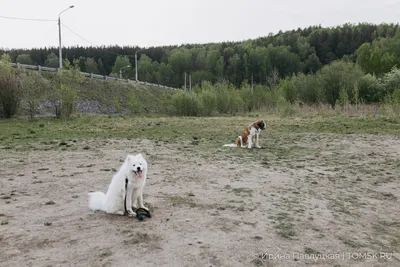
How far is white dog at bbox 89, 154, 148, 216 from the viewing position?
4.82 m

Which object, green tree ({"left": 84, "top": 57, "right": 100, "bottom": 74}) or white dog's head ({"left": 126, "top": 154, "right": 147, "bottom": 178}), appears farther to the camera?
green tree ({"left": 84, "top": 57, "right": 100, "bottom": 74})

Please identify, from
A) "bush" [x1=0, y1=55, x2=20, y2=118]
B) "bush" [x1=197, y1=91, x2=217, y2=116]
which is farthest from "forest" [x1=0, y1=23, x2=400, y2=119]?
"bush" [x1=0, y1=55, x2=20, y2=118]

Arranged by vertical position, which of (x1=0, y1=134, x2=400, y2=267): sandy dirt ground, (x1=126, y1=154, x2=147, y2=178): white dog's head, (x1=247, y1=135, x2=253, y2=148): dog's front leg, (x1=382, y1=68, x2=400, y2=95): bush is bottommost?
(x1=0, y1=134, x2=400, y2=267): sandy dirt ground

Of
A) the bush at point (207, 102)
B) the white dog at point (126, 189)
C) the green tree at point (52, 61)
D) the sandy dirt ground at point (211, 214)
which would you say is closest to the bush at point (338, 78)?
the bush at point (207, 102)

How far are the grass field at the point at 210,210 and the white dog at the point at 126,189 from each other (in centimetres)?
17

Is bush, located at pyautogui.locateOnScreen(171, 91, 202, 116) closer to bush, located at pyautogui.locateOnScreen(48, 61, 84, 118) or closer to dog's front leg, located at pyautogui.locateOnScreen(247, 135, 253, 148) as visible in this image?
bush, located at pyautogui.locateOnScreen(48, 61, 84, 118)

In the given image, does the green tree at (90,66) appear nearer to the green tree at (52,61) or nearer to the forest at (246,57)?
the forest at (246,57)

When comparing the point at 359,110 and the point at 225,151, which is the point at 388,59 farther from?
the point at 225,151

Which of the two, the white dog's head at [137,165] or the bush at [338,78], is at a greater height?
the bush at [338,78]

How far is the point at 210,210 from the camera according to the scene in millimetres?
5375

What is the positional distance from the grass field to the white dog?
0.17 meters

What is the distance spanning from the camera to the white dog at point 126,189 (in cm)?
482

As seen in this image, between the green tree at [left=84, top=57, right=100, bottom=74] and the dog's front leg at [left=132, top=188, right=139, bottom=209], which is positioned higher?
the green tree at [left=84, top=57, right=100, bottom=74]

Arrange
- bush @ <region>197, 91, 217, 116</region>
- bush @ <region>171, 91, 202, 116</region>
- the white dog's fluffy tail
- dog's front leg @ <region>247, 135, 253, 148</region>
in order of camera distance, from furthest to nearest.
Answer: bush @ <region>197, 91, 217, 116</region> < bush @ <region>171, 91, 202, 116</region> < dog's front leg @ <region>247, 135, 253, 148</region> < the white dog's fluffy tail
